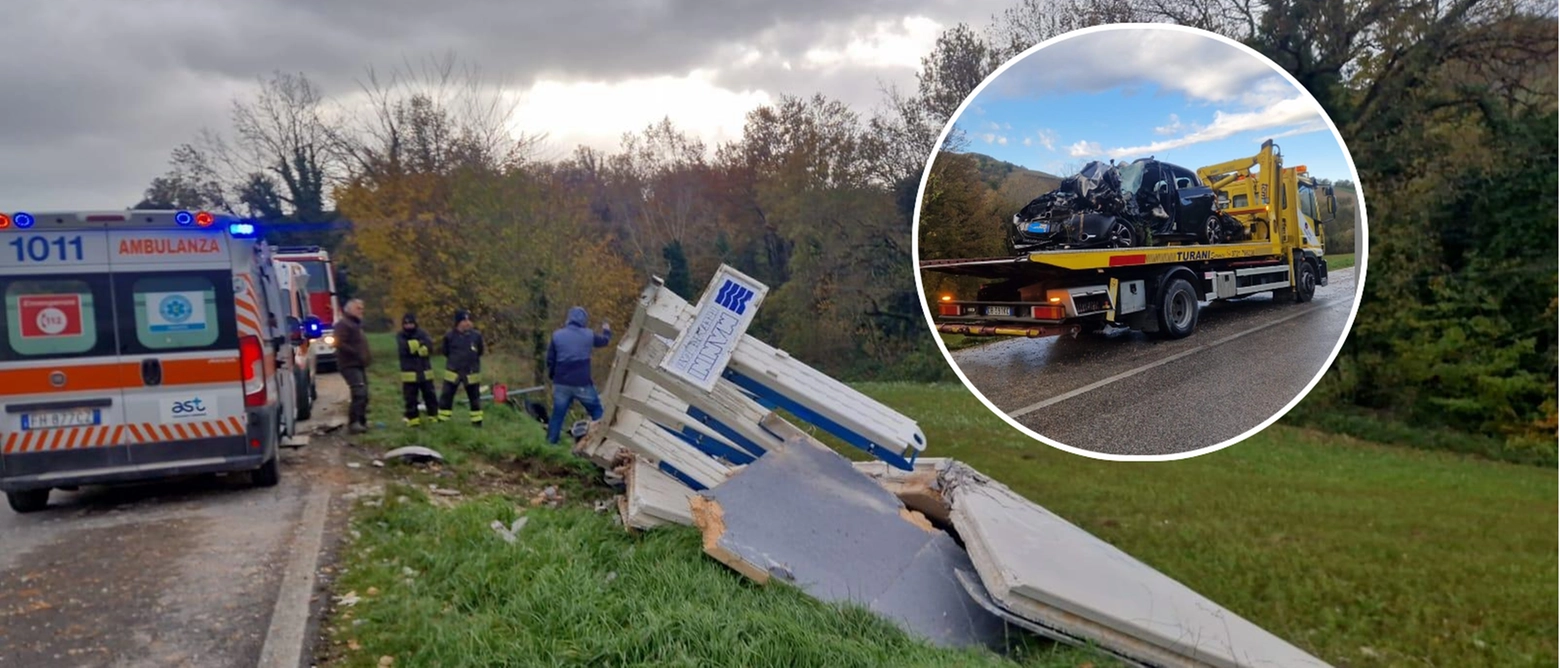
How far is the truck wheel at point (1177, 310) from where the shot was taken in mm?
1791

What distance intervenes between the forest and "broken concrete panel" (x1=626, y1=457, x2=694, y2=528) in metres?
1.65

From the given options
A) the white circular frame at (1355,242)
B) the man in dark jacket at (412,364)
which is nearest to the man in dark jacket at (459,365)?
the man in dark jacket at (412,364)

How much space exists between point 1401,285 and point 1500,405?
17.0 feet

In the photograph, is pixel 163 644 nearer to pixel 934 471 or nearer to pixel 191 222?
pixel 191 222

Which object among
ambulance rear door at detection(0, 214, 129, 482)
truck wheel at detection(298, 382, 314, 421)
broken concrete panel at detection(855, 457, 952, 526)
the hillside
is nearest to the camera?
the hillside

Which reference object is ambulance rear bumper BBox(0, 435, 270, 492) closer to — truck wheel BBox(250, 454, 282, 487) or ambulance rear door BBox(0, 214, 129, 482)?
ambulance rear door BBox(0, 214, 129, 482)

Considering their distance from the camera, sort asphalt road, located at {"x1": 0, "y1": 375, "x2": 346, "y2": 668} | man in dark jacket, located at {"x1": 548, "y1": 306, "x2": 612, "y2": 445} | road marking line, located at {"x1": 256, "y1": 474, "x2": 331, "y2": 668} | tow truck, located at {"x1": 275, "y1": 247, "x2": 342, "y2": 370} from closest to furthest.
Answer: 1. road marking line, located at {"x1": 256, "y1": 474, "x2": 331, "y2": 668}
2. asphalt road, located at {"x1": 0, "y1": 375, "x2": 346, "y2": 668}
3. man in dark jacket, located at {"x1": 548, "y1": 306, "x2": 612, "y2": 445}
4. tow truck, located at {"x1": 275, "y1": 247, "x2": 342, "y2": 370}

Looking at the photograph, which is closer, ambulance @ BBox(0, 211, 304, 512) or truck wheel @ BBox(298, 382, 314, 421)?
ambulance @ BBox(0, 211, 304, 512)

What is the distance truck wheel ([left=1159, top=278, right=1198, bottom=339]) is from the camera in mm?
1791

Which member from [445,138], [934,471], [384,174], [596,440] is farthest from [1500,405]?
[384,174]

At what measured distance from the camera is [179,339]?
7.52 m

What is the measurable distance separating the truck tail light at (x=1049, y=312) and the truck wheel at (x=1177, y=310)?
0.18m

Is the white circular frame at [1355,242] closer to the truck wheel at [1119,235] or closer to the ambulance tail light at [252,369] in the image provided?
the truck wheel at [1119,235]

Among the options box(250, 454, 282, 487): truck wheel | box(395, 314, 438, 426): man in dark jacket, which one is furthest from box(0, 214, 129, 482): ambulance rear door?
box(395, 314, 438, 426): man in dark jacket
